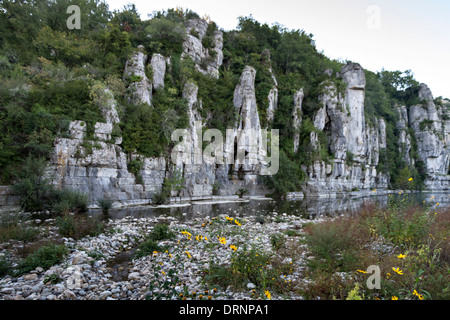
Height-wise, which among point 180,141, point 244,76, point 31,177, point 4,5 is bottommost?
point 31,177

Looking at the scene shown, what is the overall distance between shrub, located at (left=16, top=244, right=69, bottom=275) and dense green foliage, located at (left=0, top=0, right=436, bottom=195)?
876 centimetres

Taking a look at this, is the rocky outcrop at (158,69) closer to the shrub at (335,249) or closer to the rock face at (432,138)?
the shrub at (335,249)

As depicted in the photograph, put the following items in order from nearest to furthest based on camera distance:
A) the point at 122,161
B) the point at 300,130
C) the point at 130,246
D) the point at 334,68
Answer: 1. the point at 130,246
2. the point at 122,161
3. the point at 300,130
4. the point at 334,68

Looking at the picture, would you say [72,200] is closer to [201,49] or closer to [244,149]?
[244,149]

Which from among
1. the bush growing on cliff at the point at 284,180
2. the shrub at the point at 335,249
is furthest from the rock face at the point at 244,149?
the shrub at the point at 335,249

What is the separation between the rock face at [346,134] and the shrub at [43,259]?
115 ft

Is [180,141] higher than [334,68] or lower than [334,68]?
lower

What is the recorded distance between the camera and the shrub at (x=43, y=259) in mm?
4738

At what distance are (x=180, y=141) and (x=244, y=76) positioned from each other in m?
14.4

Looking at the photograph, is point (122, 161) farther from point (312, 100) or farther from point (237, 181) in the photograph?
point (312, 100)

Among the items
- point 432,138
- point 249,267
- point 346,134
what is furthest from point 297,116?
point 432,138

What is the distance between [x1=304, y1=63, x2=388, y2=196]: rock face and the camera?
37.1 m
